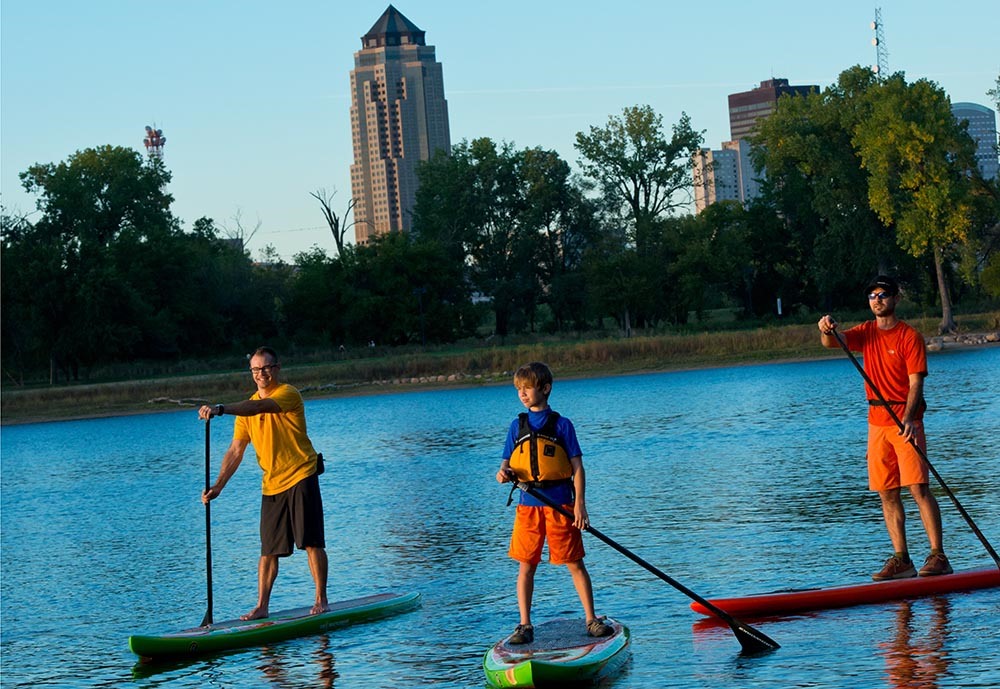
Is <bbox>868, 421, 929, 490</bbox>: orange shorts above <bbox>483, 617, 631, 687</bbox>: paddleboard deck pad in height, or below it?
above

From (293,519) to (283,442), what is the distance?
55 cm

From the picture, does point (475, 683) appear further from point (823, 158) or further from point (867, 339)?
point (823, 158)

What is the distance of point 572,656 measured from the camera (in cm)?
827

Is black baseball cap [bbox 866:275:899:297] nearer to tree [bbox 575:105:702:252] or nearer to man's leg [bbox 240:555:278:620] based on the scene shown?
man's leg [bbox 240:555:278:620]

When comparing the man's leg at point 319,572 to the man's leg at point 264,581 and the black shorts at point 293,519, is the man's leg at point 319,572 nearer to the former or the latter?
the black shorts at point 293,519

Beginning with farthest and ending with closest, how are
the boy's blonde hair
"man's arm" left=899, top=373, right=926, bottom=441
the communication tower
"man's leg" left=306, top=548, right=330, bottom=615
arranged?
the communication tower, "man's leg" left=306, top=548, right=330, bottom=615, "man's arm" left=899, top=373, right=926, bottom=441, the boy's blonde hair

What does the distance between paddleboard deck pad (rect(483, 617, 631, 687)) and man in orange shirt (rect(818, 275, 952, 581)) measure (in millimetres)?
2323

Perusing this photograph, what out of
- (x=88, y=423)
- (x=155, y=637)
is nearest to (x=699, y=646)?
(x=155, y=637)

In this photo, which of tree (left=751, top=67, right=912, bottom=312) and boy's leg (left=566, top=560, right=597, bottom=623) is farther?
tree (left=751, top=67, right=912, bottom=312)

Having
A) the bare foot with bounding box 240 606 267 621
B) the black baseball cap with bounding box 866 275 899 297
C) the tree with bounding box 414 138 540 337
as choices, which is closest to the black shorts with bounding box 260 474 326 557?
the bare foot with bounding box 240 606 267 621

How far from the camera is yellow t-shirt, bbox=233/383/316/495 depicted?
1001 centimetres

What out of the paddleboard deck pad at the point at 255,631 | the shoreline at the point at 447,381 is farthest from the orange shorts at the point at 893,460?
the shoreline at the point at 447,381

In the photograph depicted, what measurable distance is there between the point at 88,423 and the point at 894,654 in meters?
48.5

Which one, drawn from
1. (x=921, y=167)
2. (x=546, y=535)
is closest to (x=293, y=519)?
(x=546, y=535)
